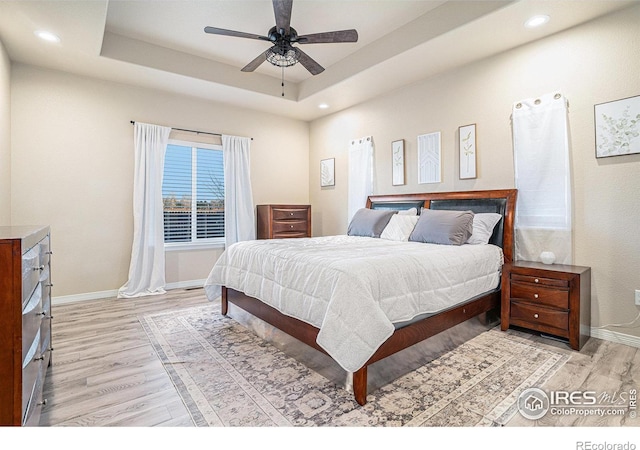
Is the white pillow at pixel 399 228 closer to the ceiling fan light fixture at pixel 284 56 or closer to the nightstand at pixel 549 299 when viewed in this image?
the nightstand at pixel 549 299

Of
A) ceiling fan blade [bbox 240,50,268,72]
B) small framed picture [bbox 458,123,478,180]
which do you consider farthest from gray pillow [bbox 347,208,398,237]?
ceiling fan blade [bbox 240,50,268,72]

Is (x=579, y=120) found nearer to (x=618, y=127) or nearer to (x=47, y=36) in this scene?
(x=618, y=127)

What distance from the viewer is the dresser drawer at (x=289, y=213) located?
5.21m

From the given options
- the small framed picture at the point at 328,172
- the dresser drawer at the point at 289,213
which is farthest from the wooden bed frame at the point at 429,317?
the dresser drawer at the point at 289,213

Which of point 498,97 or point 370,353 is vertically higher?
point 498,97

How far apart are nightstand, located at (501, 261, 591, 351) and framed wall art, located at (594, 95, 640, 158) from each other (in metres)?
1.04

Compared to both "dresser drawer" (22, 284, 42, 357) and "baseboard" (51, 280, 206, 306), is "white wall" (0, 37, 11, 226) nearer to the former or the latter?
"baseboard" (51, 280, 206, 306)

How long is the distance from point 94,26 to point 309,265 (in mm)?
2979

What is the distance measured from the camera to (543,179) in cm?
311

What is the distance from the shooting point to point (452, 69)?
3.85m

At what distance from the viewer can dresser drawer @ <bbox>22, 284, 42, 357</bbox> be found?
125 centimetres

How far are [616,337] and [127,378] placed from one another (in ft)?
12.7
